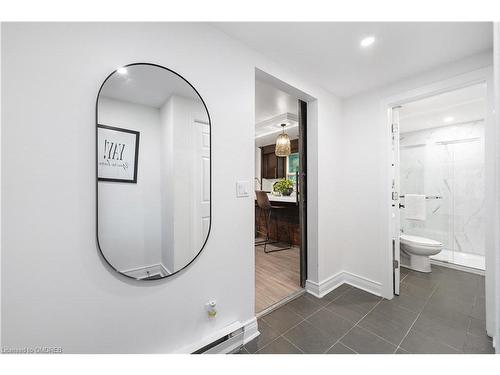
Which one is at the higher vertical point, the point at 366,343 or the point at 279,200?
the point at 279,200

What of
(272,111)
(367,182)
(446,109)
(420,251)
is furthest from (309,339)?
(446,109)

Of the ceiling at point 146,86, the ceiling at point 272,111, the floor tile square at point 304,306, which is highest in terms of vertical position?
the ceiling at point 272,111

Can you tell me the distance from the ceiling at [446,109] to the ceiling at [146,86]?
96.3 inches

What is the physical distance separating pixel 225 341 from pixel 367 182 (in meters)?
2.05

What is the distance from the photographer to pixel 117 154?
1013mm

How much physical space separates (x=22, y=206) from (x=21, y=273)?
0.27 meters

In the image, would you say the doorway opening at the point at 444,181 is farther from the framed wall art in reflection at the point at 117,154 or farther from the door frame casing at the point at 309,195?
the framed wall art in reflection at the point at 117,154

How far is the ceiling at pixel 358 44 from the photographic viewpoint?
52.6 inches

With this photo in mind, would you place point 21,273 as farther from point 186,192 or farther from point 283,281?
point 283,281

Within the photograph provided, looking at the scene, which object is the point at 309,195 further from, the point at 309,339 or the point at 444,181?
the point at 444,181

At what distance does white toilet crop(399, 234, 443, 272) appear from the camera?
8.54 ft

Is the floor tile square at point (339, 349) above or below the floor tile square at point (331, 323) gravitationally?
above

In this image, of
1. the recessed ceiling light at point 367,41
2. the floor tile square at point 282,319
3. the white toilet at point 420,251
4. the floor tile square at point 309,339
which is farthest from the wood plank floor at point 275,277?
the recessed ceiling light at point 367,41

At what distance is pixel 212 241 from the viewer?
1.33 meters
